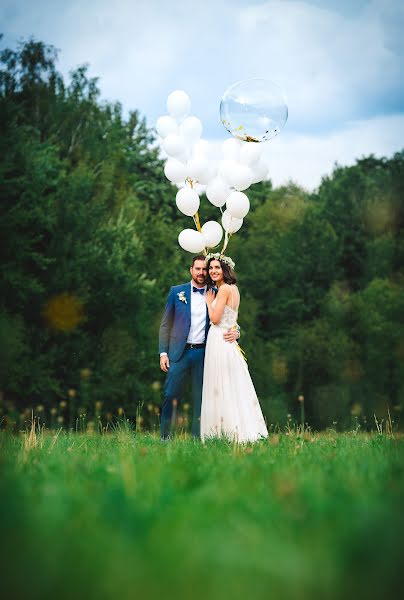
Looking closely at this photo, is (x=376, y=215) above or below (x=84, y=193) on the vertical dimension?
above

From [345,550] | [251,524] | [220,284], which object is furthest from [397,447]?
[220,284]

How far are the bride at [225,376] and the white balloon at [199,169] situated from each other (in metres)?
0.89

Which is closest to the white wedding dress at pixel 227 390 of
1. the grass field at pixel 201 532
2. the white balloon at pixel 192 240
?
the white balloon at pixel 192 240

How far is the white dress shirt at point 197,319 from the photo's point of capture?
→ 7.62m

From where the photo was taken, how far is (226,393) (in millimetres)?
7312

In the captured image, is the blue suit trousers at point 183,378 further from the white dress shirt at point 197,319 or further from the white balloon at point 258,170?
the white balloon at point 258,170

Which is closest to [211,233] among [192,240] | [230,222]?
[230,222]

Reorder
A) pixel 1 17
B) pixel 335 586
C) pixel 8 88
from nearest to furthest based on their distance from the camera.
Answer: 1. pixel 335 586
2. pixel 1 17
3. pixel 8 88

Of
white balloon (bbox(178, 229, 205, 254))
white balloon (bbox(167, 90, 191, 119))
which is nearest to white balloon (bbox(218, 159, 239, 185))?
white balloon (bbox(178, 229, 205, 254))

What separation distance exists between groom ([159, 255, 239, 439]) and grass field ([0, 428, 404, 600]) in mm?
4010

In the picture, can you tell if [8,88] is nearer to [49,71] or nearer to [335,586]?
[49,71]

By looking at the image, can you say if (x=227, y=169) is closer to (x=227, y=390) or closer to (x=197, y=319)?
(x=197, y=319)

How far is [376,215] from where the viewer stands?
3256cm

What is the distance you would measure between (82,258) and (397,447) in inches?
657
